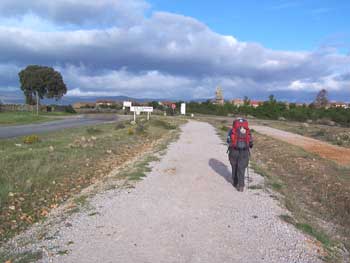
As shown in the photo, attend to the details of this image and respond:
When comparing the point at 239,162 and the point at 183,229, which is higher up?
the point at 239,162

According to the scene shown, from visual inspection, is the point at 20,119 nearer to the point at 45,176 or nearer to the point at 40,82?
the point at 45,176

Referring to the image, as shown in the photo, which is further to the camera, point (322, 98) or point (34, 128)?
point (322, 98)

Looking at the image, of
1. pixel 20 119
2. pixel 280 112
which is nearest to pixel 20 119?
pixel 20 119

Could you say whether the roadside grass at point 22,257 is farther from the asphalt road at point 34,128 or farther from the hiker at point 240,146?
the asphalt road at point 34,128

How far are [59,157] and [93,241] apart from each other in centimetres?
925

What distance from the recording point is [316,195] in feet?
34.7

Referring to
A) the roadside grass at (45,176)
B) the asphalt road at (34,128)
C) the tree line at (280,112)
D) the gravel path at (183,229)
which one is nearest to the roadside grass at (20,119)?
the asphalt road at (34,128)

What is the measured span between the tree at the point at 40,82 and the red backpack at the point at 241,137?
84176mm

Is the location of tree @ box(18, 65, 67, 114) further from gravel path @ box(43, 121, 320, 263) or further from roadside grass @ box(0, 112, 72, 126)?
gravel path @ box(43, 121, 320, 263)

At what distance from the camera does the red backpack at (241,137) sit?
9.72 m

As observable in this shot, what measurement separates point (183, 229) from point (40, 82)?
8965 centimetres

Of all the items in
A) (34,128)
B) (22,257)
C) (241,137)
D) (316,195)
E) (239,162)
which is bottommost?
(34,128)

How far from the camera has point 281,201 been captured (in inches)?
349

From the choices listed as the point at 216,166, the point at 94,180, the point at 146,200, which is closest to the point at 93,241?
the point at 146,200
